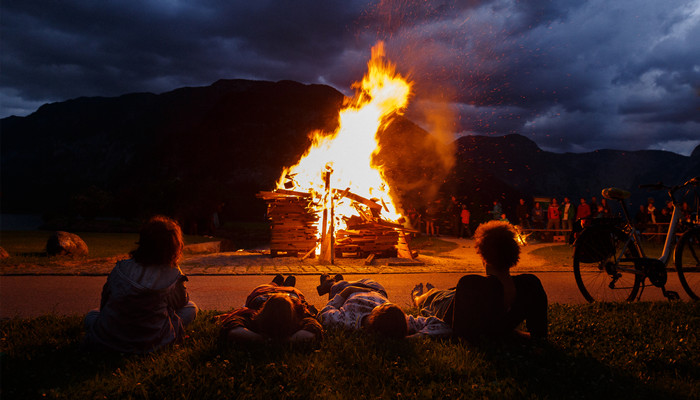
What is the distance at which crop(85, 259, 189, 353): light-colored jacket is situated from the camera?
11.9 ft

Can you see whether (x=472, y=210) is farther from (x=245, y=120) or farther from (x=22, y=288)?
(x=245, y=120)

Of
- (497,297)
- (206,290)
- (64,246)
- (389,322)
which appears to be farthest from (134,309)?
(64,246)

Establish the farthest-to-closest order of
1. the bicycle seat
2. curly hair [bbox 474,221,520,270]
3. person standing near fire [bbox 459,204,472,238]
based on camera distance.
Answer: person standing near fire [bbox 459,204,472,238] → the bicycle seat → curly hair [bbox 474,221,520,270]

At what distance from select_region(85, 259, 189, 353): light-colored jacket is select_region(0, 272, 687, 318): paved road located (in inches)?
72.3

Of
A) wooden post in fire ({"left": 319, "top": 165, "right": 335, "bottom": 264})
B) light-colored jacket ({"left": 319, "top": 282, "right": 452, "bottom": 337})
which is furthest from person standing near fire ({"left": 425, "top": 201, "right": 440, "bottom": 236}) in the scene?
light-colored jacket ({"left": 319, "top": 282, "right": 452, "bottom": 337})

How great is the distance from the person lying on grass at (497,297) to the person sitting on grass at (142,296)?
254 centimetres

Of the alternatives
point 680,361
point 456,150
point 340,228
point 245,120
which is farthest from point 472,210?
point 245,120

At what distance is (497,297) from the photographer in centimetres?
396

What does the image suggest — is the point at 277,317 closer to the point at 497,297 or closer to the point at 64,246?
the point at 497,297

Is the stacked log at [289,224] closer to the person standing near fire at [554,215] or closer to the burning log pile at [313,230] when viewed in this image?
the burning log pile at [313,230]

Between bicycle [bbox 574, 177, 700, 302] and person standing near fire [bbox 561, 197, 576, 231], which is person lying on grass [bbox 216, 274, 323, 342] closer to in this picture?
bicycle [bbox 574, 177, 700, 302]

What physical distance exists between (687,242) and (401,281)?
14.2 feet

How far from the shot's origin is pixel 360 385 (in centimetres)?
317

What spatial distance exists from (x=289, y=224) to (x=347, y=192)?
6.29 ft
